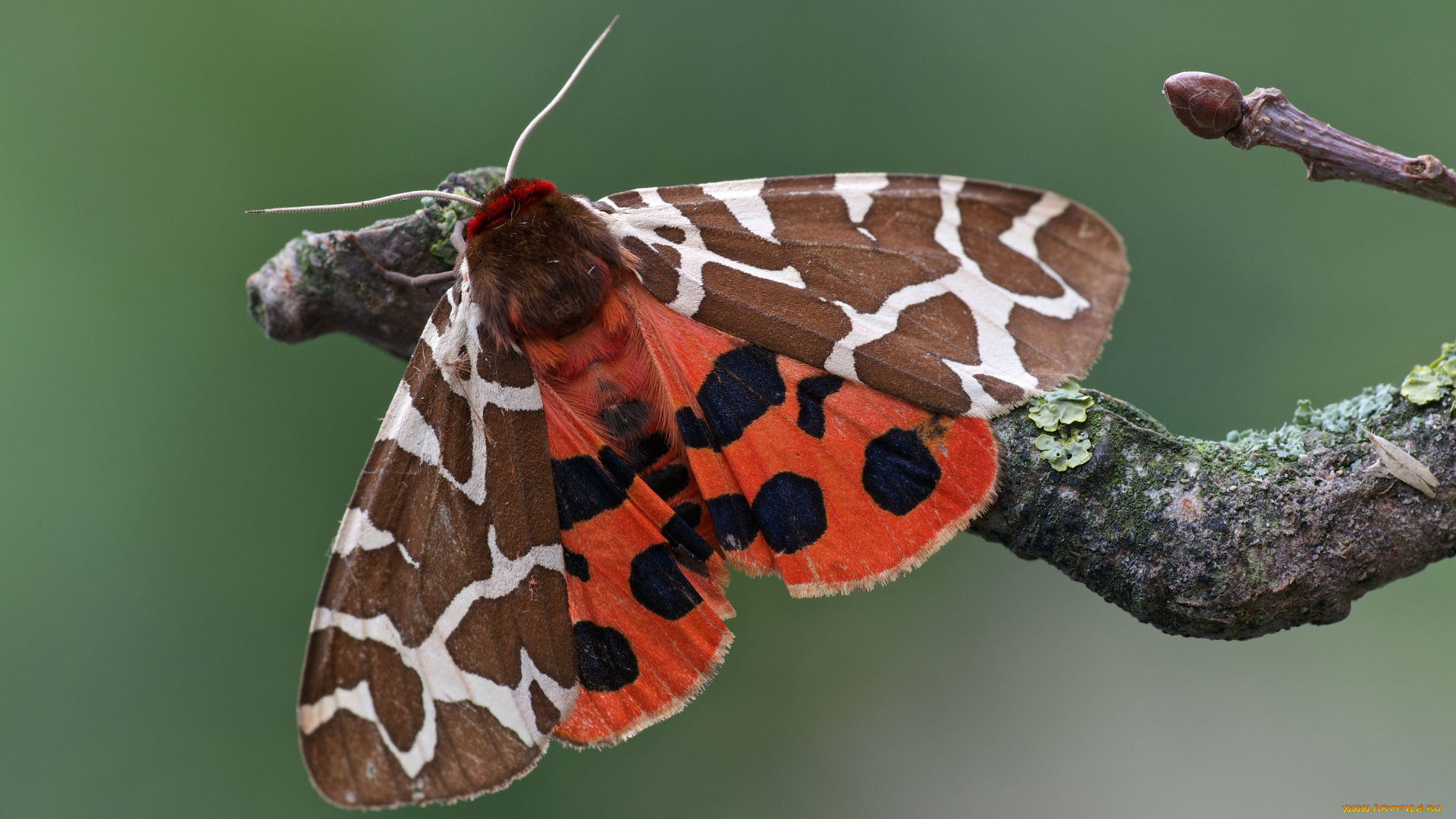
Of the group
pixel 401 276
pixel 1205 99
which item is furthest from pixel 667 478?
pixel 1205 99

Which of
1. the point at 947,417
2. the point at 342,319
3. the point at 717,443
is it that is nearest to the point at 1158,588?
the point at 947,417

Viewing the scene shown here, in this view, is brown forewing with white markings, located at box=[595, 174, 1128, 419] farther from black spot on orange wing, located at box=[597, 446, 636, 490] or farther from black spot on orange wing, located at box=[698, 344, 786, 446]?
black spot on orange wing, located at box=[597, 446, 636, 490]

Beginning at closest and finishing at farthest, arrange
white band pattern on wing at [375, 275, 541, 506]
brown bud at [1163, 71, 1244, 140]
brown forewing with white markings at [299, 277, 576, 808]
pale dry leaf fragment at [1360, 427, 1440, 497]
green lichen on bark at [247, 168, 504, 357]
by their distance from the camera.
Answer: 1. brown bud at [1163, 71, 1244, 140]
2. pale dry leaf fragment at [1360, 427, 1440, 497]
3. brown forewing with white markings at [299, 277, 576, 808]
4. white band pattern on wing at [375, 275, 541, 506]
5. green lichen on bark at [247, 168, 504, 357]

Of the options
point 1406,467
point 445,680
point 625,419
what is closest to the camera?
point 1406,467

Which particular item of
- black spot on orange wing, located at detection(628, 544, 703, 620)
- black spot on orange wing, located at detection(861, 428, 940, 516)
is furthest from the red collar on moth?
black spot on orange wing, located at detection(861, 428, 940, 516)

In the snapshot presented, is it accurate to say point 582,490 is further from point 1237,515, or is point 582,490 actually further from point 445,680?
point 1237,515
